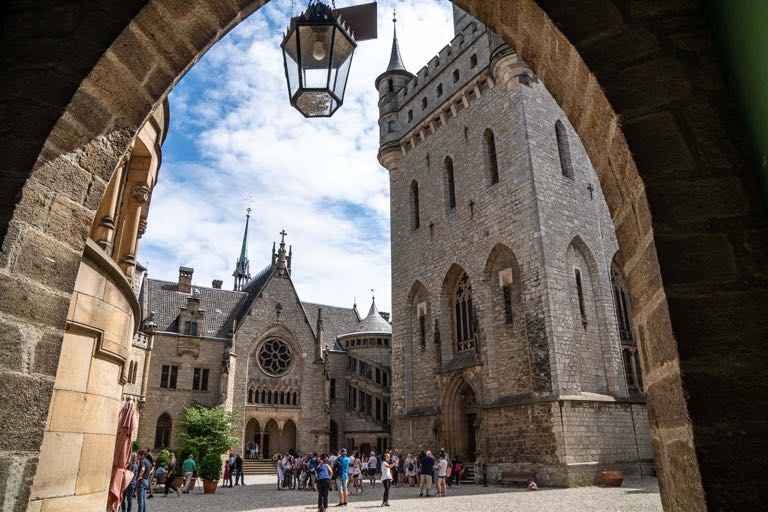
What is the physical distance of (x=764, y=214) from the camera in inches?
73.6

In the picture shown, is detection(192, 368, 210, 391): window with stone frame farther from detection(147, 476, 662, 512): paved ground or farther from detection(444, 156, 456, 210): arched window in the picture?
detection(444, 156, 456, 210): arched window

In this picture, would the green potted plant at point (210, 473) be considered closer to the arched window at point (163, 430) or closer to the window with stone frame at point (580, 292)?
the arched window at point (163, 430)

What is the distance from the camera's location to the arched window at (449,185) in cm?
2359

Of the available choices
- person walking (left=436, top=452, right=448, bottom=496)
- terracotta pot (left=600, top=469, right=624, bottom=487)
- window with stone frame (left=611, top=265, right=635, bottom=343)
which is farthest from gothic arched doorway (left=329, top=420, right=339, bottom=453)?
terracotta pot (left=600, top=469, right=624, bottom=487)

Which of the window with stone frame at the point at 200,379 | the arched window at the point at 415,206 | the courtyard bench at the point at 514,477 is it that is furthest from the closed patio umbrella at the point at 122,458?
the window with stone frame at the point at 200,379

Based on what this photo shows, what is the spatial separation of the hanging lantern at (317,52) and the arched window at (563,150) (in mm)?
18433

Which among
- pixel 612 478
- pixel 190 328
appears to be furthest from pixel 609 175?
pixel 190 328

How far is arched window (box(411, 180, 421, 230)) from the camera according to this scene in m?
25.5

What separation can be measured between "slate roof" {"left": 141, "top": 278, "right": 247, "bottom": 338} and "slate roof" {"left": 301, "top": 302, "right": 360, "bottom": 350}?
561 centimetres

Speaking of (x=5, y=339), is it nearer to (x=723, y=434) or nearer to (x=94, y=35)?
(x=94, y=35)

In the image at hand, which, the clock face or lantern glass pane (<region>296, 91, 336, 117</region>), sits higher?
the clock face

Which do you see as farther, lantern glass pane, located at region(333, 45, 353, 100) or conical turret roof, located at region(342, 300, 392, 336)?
conical turret roof, located at region(342, 300, 392, 336)

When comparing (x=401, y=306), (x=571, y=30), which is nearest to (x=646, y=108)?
(x=571, y=30)

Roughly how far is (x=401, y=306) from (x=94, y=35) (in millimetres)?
22606
